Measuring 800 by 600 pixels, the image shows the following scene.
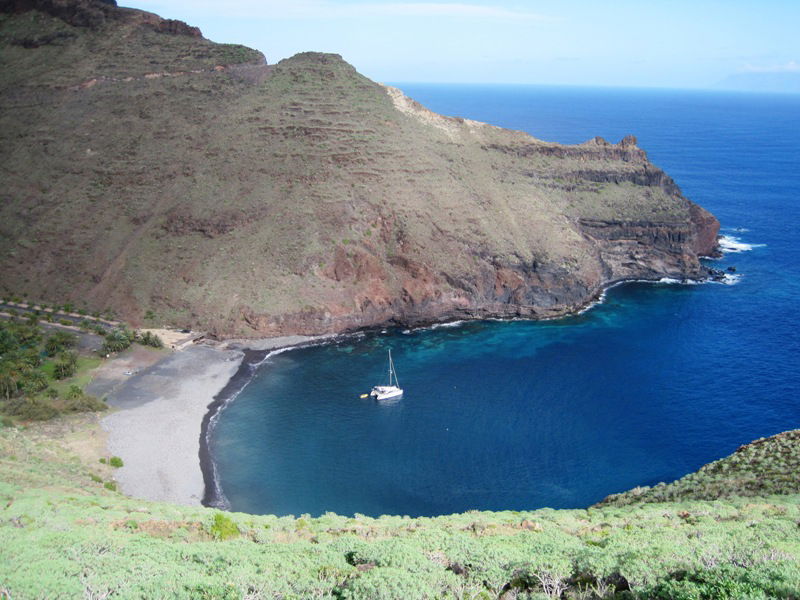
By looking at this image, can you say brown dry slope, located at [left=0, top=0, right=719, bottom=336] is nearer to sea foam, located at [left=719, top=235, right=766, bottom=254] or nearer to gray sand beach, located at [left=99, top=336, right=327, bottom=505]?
sea foam, located at [left=719, top=235, right=766, bottom=254]

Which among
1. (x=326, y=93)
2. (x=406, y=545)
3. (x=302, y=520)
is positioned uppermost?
(x=326, y=93)

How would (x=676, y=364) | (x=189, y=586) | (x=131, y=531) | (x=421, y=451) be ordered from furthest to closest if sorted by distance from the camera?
(x=676, y=364)
(x=421, y=451)
(x=131, y=531)
(x=189, y=586)

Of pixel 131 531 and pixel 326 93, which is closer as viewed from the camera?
pixel 131 531

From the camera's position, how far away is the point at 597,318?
86.2m

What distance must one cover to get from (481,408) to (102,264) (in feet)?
173

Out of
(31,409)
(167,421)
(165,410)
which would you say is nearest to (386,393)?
(167,421)

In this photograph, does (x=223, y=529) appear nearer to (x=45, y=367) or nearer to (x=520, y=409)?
(x=520, y=409)

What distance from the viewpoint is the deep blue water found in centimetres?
5053

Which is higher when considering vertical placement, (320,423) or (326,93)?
(326,93)

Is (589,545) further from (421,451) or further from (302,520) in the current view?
(421,451)

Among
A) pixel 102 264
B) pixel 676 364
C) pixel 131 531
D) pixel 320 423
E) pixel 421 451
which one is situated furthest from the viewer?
pixel 102 264

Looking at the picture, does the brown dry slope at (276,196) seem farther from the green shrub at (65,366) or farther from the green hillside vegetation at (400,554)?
the green hillside vegetation at (400,554)

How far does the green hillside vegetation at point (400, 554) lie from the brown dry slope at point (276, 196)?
49022mm

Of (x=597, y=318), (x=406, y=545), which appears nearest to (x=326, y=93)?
(x=597, y=318)
